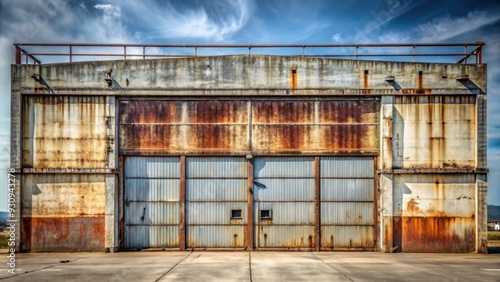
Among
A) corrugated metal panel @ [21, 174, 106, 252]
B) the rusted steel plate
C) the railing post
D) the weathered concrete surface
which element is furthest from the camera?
the railing post

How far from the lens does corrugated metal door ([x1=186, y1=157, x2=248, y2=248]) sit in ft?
50.5

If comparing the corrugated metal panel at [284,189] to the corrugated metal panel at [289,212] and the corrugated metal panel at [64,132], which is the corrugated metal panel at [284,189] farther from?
the corrugated metal panel at [64,132]

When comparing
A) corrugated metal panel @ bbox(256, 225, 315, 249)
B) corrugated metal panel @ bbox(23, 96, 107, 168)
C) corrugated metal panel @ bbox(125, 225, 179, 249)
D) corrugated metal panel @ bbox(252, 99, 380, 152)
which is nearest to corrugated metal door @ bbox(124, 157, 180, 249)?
corrugated metal panel @ bbox(125, 225, 179, 249)

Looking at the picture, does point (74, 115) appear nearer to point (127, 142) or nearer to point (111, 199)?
point (127, 142)

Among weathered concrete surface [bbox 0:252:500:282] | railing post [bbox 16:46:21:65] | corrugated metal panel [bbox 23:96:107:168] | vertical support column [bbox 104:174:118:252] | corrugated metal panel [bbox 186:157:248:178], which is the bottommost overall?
weathered concrete surface [bbox 0:252:500:282]

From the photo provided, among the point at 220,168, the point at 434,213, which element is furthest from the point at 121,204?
the point at 434,213

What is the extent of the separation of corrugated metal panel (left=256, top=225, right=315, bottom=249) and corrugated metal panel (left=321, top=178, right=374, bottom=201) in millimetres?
1464

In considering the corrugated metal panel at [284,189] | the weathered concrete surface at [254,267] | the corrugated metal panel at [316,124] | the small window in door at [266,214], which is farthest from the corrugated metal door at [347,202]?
the small window in door at [266,214]

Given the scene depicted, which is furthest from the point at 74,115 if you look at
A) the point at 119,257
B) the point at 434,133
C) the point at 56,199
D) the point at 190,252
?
the point at 434,133

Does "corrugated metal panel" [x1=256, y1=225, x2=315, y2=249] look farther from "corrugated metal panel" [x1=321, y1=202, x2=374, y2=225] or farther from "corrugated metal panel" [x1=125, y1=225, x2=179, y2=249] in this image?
"corrugated metal panel" [x1=125, y1=225, x2=179, y2=249]

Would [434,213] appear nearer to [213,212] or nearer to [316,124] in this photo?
[316,124]

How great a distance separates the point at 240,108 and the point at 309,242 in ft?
19.0

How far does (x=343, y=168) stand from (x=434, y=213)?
149 inches

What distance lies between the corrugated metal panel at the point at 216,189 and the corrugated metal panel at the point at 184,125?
1281mm
